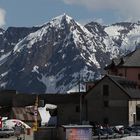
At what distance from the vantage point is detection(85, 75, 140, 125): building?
110125 mm

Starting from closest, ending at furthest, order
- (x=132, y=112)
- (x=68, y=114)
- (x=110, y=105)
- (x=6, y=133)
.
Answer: (x=6, y=133) < (x=132, y=112) < (x=110, y=105) < (x=68, y=114)

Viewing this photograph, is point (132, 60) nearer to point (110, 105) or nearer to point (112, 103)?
point (110, 105)

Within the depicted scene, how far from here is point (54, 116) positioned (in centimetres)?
12756

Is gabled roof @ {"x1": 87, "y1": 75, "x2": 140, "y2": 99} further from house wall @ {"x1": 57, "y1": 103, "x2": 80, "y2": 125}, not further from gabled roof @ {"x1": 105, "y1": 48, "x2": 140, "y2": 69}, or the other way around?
gabled roof @ {"x1": 105, "y1": 48, "x2": 140, "y2": 69}

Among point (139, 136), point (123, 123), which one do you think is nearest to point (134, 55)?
point (123, 123)

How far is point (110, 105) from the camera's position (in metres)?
112

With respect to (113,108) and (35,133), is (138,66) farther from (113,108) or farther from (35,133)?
(35,133)

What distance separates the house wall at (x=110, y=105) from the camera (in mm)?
110375

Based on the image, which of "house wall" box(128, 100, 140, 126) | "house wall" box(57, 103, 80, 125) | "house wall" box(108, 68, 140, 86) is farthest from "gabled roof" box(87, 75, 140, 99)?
"house wall" box(108, 68, 140, 86)

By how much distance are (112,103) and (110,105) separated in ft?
2.09

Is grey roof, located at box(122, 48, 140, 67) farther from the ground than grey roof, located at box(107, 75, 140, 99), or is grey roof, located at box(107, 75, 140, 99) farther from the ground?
grey roof, located at box(122, 48, 140, 67)

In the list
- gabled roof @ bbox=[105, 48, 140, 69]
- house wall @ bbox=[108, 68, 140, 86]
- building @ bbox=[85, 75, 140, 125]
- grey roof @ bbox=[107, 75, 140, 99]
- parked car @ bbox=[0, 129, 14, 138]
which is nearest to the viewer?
parked car @ bbox=[0, 129, 14, 138]

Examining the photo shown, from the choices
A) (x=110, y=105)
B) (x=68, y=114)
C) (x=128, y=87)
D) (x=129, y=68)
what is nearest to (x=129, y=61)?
(x=129, y=68)

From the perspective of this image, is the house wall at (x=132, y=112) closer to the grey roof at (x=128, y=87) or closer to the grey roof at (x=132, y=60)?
the grey roof at (x=128, y=87)
